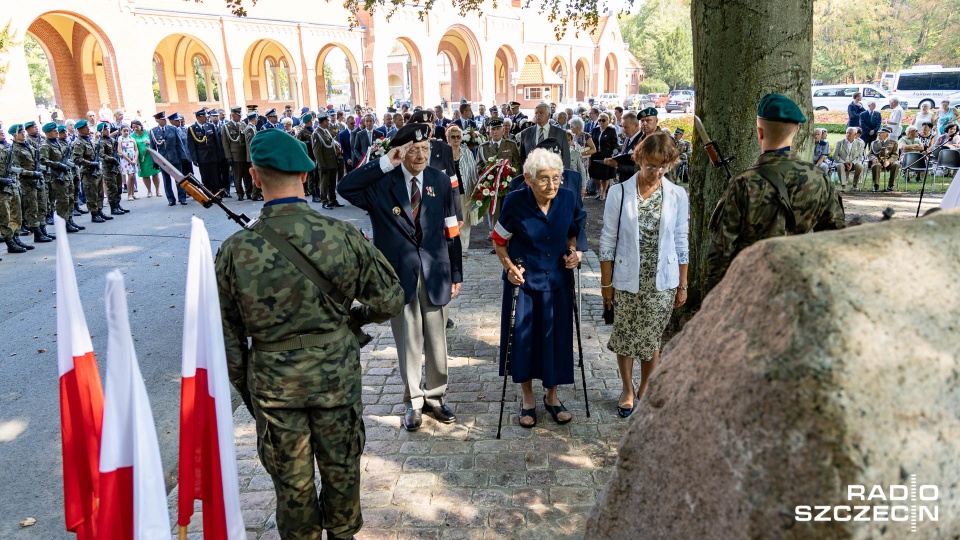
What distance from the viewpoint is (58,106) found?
31.0m

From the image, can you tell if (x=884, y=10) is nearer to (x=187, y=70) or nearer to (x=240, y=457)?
(x=187, y=70)

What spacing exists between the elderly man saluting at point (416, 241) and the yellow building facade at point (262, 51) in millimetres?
17691

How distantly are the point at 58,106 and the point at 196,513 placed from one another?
35.1 m

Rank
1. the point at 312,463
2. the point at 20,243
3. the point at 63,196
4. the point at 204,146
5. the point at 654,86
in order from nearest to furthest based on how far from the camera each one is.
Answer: the point at 312,463 < the point at 20,243 < the point at 63,196 < the point at 204,146 < the point at 654,86

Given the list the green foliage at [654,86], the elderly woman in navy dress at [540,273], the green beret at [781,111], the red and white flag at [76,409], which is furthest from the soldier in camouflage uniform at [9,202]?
the green foliage at [654,86]

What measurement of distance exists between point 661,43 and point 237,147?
6627 cm

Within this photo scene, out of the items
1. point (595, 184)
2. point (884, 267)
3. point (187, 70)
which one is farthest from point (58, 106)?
point (884, 267)

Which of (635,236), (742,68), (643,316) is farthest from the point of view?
(742,68)

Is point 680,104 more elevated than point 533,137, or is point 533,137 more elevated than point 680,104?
point 680,104

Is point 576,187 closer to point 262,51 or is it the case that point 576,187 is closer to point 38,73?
point 262,51

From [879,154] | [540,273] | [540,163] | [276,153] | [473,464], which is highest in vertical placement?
[276,153]

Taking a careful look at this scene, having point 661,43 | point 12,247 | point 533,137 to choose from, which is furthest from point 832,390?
point 661,43

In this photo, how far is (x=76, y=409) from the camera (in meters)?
2.69

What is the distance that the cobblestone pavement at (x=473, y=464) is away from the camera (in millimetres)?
3520
